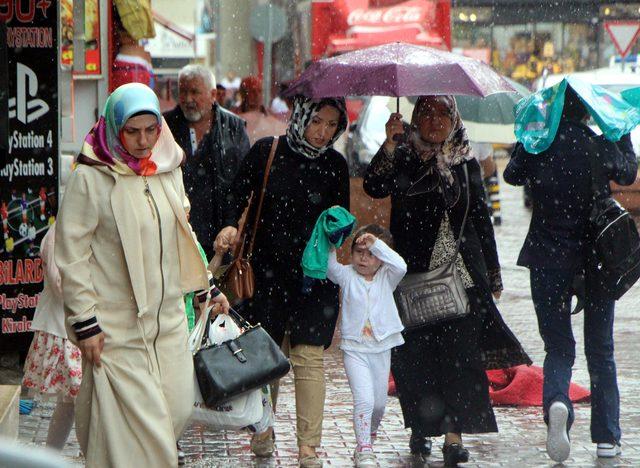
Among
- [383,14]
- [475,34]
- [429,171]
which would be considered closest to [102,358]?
[429,171]

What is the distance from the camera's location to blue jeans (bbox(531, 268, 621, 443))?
7.13 meters

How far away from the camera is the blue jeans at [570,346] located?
7.13m

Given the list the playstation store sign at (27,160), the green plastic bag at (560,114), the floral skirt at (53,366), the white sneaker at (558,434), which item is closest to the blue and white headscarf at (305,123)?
the green plastic bag at (560,114)

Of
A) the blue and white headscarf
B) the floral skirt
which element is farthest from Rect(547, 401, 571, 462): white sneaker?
the floral skirt

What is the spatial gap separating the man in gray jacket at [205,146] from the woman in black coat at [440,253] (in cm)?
162

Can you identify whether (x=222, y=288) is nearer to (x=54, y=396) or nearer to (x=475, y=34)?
(x=54, y=396)

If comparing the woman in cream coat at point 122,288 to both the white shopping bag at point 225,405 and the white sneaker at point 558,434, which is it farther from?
the white sneaker at point 558,434

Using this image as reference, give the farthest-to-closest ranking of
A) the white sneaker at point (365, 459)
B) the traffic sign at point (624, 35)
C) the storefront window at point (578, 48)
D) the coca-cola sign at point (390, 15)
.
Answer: the storefront window at point (578, 48), the coca-cola sign at point (390, 15), the traffic sign at point (624, 35), the white sneaker at point (365, 459)

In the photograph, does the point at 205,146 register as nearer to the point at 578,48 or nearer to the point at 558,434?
the point at 558,434

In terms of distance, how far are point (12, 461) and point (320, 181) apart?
440 cm

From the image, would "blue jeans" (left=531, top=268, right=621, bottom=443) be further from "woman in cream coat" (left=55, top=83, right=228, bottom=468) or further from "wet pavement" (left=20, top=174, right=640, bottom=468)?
"woman in cream coat" (left=55, top=83, right=228, bottom=468)

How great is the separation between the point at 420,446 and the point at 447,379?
14.9 inches

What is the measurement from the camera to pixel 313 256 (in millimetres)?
6711

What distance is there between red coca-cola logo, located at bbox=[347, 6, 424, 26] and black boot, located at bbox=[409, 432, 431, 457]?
24.7 metres
